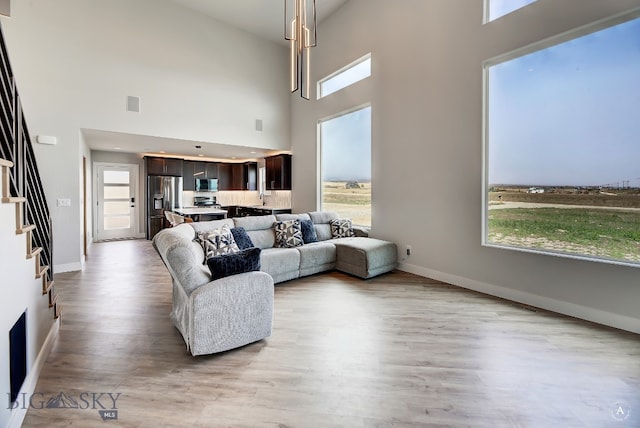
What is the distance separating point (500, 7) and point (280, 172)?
5400mm

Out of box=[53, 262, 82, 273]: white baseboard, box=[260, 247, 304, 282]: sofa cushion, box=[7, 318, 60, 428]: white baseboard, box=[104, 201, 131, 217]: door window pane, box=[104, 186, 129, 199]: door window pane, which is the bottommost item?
box=[7, 318, 60, 428]: white baseboard

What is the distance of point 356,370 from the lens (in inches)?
82.0

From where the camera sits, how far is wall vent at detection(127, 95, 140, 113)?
528 cm

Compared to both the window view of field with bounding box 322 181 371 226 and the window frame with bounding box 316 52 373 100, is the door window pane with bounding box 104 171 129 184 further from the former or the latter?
the window frame with bounding box 316 52 373 100

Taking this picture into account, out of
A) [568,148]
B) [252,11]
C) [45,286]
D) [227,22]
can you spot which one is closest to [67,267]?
[45,286]

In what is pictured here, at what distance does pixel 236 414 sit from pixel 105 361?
1.27 meters

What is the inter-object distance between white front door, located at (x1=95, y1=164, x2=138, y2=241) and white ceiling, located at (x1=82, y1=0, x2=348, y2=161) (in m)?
0.89

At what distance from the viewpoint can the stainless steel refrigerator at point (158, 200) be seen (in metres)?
8.03

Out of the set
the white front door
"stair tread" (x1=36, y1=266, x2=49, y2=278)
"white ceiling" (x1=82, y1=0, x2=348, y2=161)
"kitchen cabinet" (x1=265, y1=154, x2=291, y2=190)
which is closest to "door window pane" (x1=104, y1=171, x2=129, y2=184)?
the white front door

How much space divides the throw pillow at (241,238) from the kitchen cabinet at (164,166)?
5.26 meters

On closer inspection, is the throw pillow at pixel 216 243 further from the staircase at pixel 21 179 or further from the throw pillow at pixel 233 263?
the staircase at pixel 21 179

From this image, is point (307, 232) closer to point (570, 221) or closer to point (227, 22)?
point (570, 221)

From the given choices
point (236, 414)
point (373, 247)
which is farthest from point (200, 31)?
point (236, 414)

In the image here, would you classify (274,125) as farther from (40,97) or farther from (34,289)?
(34,289)
